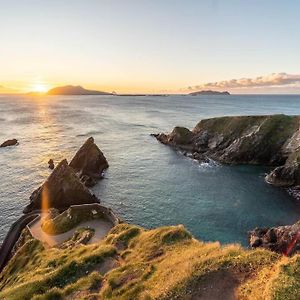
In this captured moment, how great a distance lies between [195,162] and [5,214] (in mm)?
54337

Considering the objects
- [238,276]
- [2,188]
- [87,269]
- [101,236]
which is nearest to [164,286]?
[238,276]

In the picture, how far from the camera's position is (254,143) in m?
99.0

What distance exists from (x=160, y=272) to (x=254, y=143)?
79.0m

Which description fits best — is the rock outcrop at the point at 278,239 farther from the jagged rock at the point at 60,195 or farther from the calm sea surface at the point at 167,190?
the jagged rock at the point at 60,195

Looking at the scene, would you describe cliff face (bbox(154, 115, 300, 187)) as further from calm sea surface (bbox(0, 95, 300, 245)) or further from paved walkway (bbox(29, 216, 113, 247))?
paved walkway (bbox(29, 216, 113, 247))

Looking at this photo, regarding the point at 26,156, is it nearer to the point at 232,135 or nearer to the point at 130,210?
the point at 130,210

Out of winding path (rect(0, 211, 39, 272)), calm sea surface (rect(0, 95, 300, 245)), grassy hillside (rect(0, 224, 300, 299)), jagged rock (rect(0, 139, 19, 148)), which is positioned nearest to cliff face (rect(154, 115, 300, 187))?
calm sea surface (rect(0, 95, 300, 245))

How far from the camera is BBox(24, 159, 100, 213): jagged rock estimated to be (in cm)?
6644

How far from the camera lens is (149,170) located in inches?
3625

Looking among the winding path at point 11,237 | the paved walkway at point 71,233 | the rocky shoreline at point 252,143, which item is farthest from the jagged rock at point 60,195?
the rocky shoreline at point 252,143

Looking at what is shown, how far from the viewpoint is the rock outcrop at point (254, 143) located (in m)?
81.2

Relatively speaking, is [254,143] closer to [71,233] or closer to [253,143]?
[253,143]

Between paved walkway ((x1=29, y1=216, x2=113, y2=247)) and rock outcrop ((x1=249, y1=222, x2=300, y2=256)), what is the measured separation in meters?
21.5

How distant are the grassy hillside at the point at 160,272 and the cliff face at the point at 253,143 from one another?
54.1 meters
